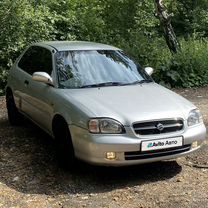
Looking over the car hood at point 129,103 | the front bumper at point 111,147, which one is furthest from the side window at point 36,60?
the front bumper at point 111,147

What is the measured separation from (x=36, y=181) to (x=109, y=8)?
42.7ft

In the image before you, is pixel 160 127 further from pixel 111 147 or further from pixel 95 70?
pixel 95 70

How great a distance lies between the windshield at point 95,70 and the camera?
6309 millimetres

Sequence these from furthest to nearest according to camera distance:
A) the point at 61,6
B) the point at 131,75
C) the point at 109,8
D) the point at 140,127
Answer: the point at 109,8 → the point at 61,6 → the point at 131,75 → the point at 140,127

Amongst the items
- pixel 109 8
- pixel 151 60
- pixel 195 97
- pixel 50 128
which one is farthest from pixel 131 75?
pixel 109 8

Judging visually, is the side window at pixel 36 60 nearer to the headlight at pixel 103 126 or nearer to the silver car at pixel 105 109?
the silver car at pixel 105 109

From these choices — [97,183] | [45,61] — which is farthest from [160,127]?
[45,61]

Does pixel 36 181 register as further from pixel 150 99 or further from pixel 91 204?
pixel 150 99

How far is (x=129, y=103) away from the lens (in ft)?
18.5

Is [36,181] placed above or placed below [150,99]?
below

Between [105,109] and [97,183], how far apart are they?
92 centimetres

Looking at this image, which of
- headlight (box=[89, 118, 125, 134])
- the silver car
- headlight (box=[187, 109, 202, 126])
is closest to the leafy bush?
the silver car

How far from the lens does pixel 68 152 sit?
5.65 meters

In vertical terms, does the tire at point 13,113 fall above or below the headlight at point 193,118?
below
